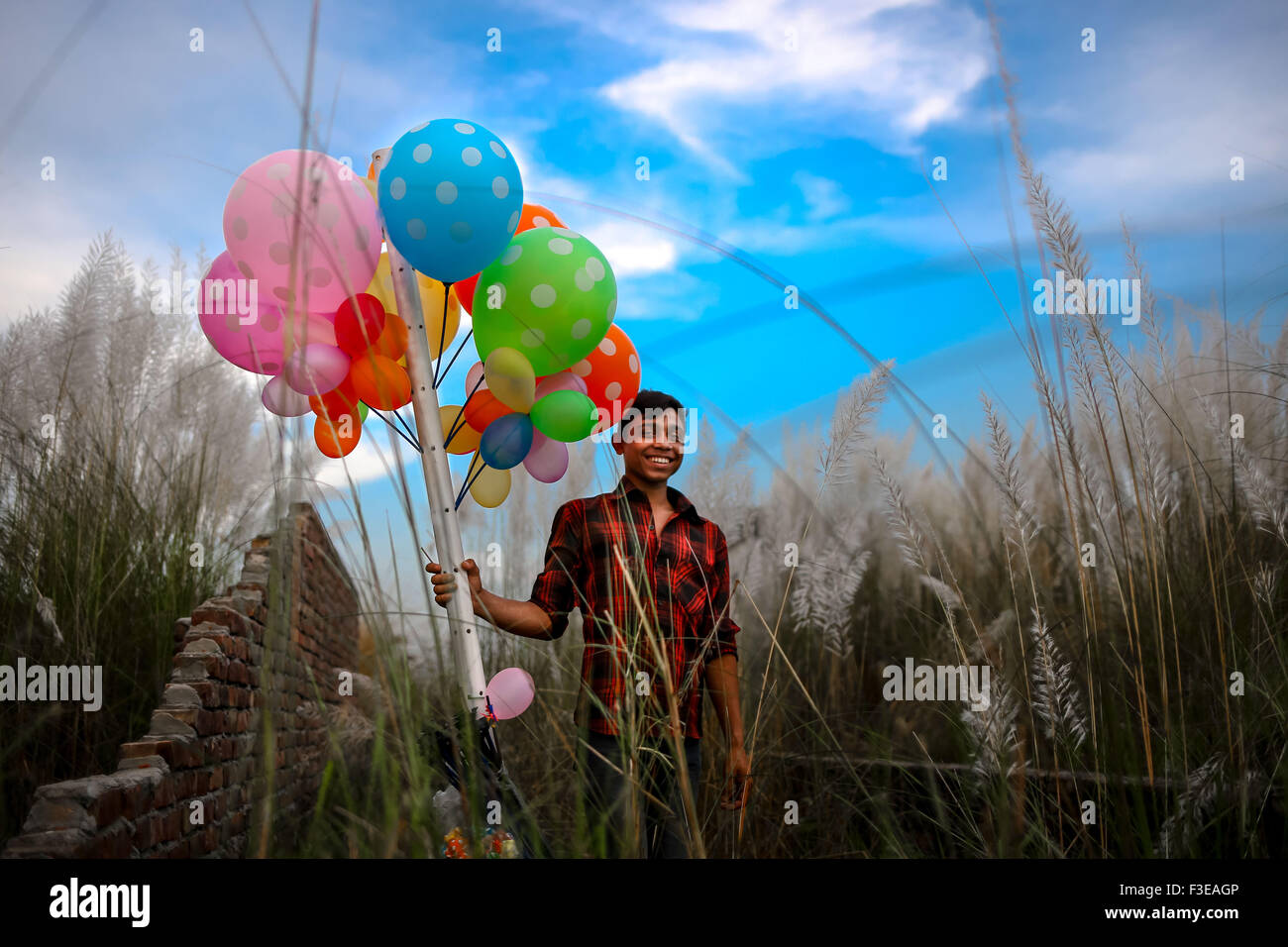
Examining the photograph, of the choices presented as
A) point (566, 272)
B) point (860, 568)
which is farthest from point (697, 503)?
point (566, 272)

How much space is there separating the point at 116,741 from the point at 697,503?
2397 mm

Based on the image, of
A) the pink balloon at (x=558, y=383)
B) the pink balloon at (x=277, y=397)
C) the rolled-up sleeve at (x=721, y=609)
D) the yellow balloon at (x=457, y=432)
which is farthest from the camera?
the yellow balloon at (x=457, y=432)

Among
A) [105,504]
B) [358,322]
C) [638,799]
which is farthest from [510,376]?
[105,504]

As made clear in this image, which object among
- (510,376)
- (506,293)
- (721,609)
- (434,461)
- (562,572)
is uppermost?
(506,293)

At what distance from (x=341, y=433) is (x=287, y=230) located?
1.88ft

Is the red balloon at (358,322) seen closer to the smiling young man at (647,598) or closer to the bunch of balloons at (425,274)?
the bunch of balloons at (425,274)

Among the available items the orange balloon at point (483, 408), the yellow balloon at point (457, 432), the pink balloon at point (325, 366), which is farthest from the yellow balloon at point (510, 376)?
the pink balloon at point (325, 366)

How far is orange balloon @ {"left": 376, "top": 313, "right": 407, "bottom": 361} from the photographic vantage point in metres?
2.39

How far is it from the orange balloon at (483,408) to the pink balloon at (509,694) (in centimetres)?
76

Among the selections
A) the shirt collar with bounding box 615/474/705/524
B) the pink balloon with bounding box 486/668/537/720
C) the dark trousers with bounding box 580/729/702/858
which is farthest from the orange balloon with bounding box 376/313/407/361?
the dark trousers with bounding box 580/729/702/858

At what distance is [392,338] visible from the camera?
2400 mm

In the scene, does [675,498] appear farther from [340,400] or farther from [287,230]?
[287,230]

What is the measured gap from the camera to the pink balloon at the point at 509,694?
90.0 inches

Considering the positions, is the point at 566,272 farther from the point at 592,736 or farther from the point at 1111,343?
the point at 1111,343
